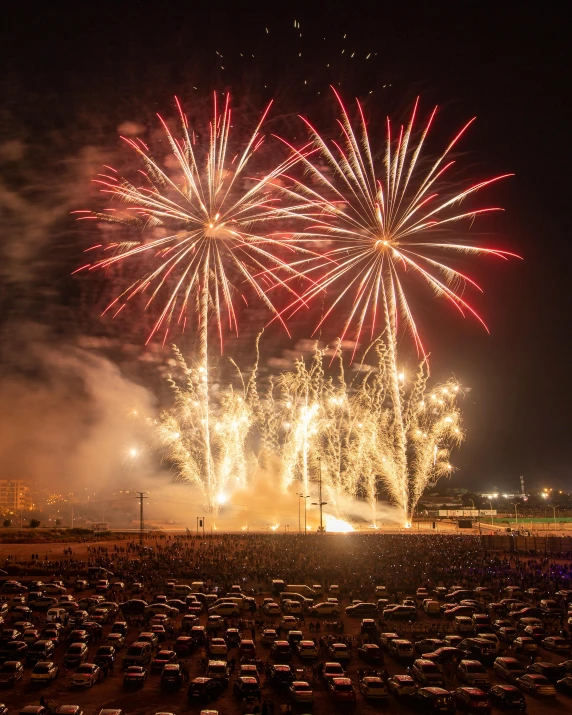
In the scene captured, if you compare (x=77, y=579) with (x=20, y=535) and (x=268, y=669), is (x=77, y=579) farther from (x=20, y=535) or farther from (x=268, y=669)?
(x=20, y=535)

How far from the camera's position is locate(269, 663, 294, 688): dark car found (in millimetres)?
14797

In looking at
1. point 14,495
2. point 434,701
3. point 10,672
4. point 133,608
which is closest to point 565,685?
point 434,701

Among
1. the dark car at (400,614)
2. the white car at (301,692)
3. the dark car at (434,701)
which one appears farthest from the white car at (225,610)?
the dark car at (434,701)

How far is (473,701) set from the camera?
13.4 meters

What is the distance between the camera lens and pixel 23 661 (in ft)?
54.0

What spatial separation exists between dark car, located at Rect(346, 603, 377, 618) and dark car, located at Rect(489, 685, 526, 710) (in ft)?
27.3

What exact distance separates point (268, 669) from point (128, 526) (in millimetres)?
49637

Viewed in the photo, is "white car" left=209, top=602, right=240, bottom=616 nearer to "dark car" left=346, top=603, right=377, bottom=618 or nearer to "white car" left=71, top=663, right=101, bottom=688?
"dark car" left=346, top=603, right=377, bottom=618

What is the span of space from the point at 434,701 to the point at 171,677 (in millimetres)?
5788

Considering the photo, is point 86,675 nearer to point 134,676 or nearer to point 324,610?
point 134,676

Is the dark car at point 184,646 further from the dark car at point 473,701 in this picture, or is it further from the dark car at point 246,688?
the dark car at point 473,701

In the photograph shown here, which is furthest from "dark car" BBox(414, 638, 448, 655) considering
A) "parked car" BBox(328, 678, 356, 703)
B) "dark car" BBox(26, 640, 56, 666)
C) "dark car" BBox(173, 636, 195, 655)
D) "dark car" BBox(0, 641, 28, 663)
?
"dark car" BBox(0, 641, 28, 663)

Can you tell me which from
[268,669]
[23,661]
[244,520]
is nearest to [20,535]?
[244,520]

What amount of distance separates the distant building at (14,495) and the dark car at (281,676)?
239 ft
